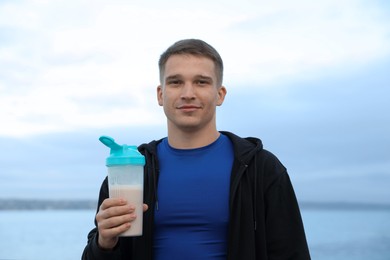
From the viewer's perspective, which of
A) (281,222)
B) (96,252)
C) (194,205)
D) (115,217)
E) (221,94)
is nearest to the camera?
(115,217)

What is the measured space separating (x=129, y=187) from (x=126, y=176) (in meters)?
0.06

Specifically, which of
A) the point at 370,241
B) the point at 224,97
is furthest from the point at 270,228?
the point at 370,241

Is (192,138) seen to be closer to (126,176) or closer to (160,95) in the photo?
(160,95)

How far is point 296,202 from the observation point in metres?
3.36

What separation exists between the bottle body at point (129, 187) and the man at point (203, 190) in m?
0.22

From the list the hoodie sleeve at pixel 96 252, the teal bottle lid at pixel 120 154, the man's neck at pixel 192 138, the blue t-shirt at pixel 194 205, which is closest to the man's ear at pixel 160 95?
the man's neck at pixel 192 138

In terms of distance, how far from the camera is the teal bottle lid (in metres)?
→ 2.86

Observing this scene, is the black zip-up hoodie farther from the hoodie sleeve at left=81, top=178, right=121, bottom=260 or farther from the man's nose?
the man's nose

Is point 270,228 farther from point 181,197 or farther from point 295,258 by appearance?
point 181,197

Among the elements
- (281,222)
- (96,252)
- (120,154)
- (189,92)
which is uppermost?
(189,92)

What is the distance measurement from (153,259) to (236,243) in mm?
498

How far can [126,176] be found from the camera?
2867mm

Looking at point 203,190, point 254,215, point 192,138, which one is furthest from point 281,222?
point 192,138

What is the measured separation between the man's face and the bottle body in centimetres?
48
